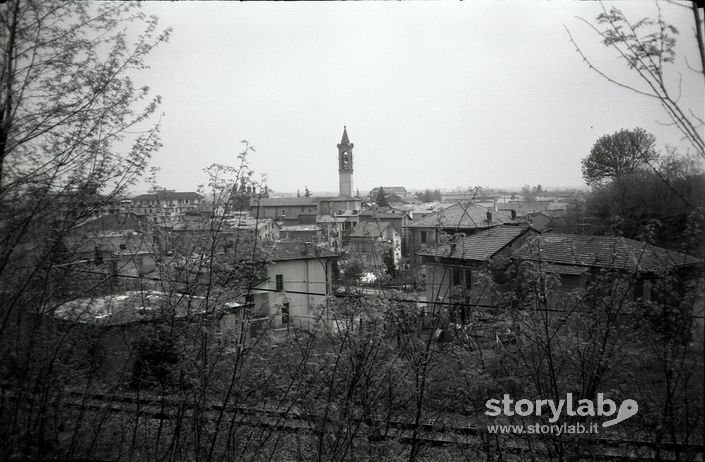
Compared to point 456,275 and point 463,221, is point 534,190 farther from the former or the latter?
point 463,221

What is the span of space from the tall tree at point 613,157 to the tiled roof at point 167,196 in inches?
143

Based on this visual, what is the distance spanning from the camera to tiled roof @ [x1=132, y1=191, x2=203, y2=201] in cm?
359

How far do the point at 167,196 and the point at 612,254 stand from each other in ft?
11.9

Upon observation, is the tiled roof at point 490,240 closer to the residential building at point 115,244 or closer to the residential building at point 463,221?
the residential building at point 463,221

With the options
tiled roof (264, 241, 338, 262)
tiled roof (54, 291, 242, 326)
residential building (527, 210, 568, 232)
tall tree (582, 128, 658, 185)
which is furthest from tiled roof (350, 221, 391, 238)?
residential building (527, 210, 568, 232)

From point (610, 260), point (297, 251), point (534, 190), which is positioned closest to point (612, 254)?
point (610, 260)

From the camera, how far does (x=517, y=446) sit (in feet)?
9.80

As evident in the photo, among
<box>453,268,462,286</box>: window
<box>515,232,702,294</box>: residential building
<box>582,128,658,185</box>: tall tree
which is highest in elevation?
<box>582,128,658,185</box>: tall tree

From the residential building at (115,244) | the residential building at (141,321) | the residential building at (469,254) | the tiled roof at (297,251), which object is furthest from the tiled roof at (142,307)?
the residential building at (469,254)

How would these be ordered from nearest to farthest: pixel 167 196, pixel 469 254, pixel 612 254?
1. pixel 612 254
2. pixel 167 196
3. pixel 469 254

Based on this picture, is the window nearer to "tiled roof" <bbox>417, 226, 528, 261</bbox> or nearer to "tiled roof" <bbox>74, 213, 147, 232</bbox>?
"tiled roof" <bbox>74, 213, 147, 232</bbox>

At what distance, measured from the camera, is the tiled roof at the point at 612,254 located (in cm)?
278

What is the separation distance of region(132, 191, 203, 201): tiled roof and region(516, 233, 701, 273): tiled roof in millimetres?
2806

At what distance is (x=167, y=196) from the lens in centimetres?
386
